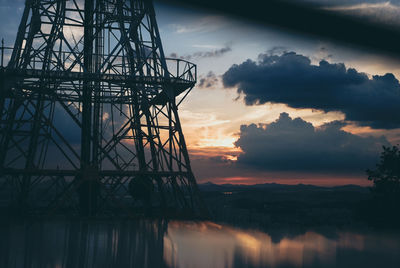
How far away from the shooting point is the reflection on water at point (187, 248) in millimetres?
12891

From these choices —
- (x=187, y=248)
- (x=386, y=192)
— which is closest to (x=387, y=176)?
(x=386, y=192)

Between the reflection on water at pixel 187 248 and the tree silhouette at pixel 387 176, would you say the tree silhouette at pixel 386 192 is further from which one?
the reflection on water at pixel 187 248

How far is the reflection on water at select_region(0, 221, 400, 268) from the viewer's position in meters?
12.9

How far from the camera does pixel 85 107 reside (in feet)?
103

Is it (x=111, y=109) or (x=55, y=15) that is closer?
(x=55, y=15)

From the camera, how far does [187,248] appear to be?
1504 centimetres

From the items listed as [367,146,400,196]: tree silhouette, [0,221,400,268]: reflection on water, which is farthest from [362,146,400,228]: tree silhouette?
[0,221,400,268]: reflection on water

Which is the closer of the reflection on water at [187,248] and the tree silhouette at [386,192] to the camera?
the reflection on water at [187,248]

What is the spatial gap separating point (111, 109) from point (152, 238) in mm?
21263

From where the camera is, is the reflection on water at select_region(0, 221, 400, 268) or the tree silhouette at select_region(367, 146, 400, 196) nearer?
the reflection on water at select_region(0, 221, 400, 268)

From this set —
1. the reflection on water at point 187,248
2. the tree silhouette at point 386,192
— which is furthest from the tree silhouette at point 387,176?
the reflection on water at point 187,248

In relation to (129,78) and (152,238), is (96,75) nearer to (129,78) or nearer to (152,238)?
(129,78)

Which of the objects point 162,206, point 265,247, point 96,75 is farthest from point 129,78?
point 265,247

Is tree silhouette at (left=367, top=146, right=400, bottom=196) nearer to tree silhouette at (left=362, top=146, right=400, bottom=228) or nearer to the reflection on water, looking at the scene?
tree silhouette at (left=362, top=146, right=400, bottom=228)
